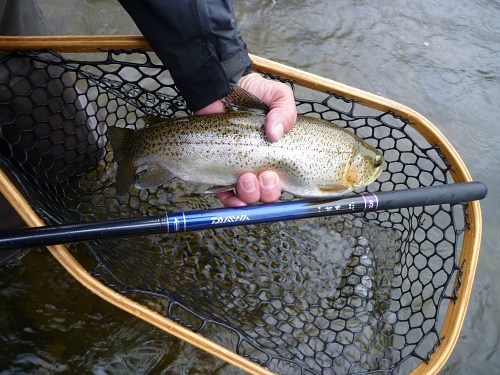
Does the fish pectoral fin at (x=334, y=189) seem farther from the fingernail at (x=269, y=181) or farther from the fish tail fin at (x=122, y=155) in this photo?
the fish tail fin at (x=122, y=155)

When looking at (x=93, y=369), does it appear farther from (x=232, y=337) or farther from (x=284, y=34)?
(x=284, y=34)

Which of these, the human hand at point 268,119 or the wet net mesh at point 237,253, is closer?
the human hand at point 268,119

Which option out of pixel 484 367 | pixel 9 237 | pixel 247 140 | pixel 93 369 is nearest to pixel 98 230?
→ pixel 9 237

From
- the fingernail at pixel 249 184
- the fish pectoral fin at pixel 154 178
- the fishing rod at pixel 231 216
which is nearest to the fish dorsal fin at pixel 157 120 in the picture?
the fish pectoral fin at pixel 154 178

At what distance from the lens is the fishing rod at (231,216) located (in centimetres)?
159

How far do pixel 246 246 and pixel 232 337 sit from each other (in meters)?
0.51

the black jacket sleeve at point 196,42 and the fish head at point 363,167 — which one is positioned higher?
the black jacket sleeve at point 196,42

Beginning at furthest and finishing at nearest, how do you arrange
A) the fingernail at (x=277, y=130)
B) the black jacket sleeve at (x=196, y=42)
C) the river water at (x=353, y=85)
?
the river water at (x=353, y=85) < the fingernail at (x=277, y=130) < the black jacket sleeve at (x=196, y=42)

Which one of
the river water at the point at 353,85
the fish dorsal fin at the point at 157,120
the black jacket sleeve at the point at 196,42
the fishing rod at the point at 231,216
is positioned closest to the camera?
the fishing rod at the point at 231,216

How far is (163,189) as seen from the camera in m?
2.89

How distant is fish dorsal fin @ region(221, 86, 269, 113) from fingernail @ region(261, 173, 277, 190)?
30 cm

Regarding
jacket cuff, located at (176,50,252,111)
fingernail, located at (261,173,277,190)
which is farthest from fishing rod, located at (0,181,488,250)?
jacket cuff, located at (176,50,252,111)

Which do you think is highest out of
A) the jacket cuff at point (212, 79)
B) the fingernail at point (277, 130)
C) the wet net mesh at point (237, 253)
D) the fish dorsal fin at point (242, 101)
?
the jacket cuff at point (212, 79)

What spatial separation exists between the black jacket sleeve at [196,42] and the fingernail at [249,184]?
40cm
